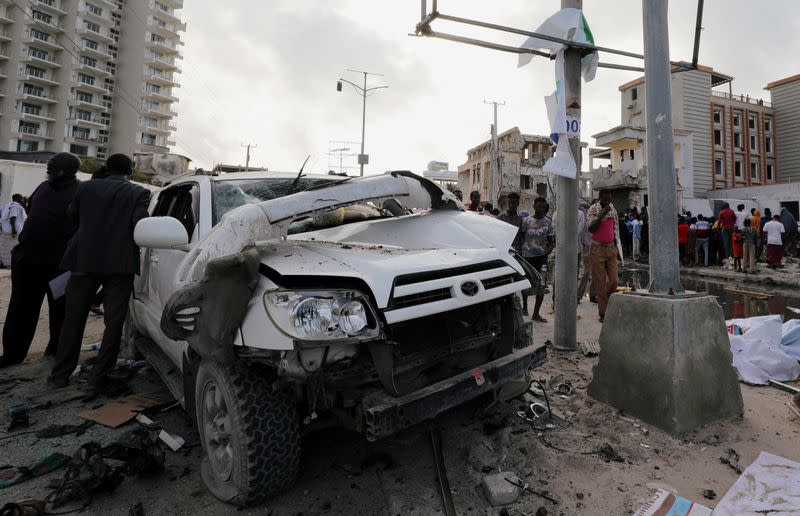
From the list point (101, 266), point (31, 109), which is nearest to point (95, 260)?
point (101, 266)

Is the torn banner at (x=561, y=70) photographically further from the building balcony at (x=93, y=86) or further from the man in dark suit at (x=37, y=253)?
the building balcony at (x=93, y=86)

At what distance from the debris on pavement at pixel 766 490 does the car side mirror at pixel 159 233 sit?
3165 millimetres

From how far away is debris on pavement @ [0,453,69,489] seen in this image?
2.33 m

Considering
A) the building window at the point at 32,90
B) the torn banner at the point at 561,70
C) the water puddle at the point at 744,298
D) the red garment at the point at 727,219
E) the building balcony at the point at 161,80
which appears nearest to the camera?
the torn banner at the point at 561,70

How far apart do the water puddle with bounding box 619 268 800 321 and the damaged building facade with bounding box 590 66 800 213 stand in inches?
806

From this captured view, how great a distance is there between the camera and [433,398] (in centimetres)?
191

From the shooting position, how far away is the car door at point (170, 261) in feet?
9.36

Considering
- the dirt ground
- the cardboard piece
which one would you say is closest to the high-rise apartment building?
the cardboard piece

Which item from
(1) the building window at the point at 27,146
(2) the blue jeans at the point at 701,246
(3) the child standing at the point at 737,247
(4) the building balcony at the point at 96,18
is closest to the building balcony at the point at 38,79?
(1) the building window at the point at 27,146

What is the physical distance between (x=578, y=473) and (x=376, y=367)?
4.55 ft

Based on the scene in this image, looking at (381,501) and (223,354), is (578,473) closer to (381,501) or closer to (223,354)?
(381,501)

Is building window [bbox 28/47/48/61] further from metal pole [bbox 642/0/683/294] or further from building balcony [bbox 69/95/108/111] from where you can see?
metal pole [bbox 642/0/683/294]

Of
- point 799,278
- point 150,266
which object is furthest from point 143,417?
point 799,278

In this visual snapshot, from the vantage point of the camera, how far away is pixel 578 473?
232 centimetres
